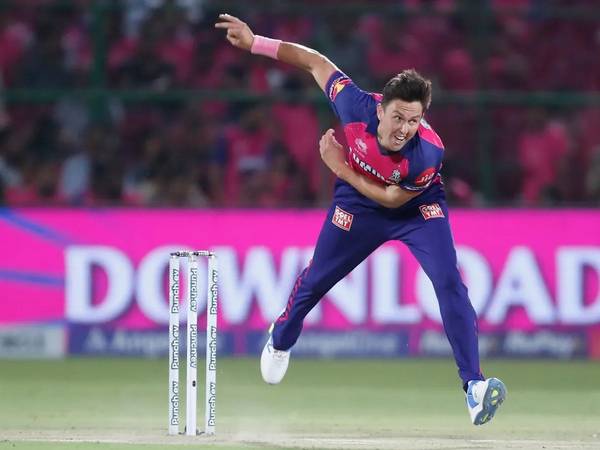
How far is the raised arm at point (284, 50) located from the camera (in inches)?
314

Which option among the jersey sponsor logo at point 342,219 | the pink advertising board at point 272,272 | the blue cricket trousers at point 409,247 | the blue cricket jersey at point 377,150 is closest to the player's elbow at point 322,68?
the blue cricket jersey at point 377,150

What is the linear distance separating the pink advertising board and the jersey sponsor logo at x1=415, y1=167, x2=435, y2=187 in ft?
16.1

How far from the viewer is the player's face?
735cm

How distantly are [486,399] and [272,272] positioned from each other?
537 centimetres

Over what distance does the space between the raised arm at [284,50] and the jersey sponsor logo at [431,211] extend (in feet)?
3.22

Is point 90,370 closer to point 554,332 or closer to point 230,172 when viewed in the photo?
point 230,172

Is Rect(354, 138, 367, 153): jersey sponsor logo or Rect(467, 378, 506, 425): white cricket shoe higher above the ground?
Rect(354, 138, 367, 153): jersey sponsor logo

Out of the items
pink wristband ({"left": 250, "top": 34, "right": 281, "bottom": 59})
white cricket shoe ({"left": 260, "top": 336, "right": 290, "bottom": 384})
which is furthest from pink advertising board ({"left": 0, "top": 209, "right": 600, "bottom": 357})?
pink wristband ({"left": 250, "top": 34, "right": 281, "bottom": 59})

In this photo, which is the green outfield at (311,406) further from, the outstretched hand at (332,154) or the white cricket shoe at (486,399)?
the outstretched hand at (332,154)

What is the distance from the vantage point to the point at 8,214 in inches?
494

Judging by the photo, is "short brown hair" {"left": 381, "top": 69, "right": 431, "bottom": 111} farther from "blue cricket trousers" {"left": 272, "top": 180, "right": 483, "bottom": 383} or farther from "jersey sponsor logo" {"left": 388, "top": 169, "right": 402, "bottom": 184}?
"blue cricket trousers" {"left": 272, "top": 180, "right": 483, "bottom": 383}

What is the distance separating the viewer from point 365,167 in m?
7.77

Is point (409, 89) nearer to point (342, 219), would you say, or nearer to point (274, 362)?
point (342, 219)

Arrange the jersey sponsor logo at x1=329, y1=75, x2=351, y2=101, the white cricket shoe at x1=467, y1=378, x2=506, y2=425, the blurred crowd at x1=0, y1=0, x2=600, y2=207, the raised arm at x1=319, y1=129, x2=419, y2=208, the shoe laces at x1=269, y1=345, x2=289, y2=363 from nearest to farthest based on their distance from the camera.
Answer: the white cricket shoe at x1=467, y1=378, x2=506, y2=425
the raised arm at x1=319, y1=129, x2=419, y2=208
the jersey sponsor logo at x1=329, y1=75, x2=351, y2=101
the shoe laces at x1=269, y1=345, x2=289, y2=363
the blurred crowd at x1=0, y1=0, x2=600, y2=207
